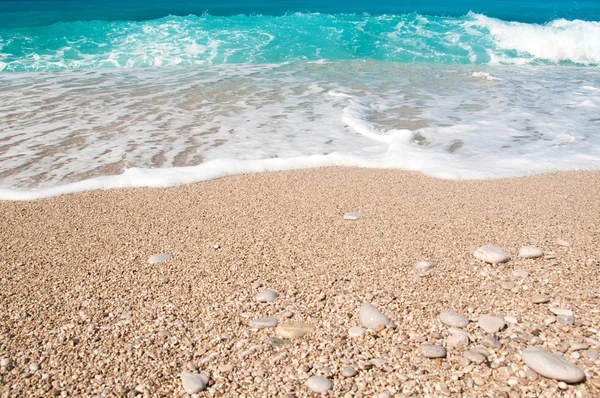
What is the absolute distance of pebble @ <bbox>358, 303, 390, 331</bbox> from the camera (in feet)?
6.76

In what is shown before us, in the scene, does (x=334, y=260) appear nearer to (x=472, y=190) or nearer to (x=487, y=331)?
(x=487, y=331)

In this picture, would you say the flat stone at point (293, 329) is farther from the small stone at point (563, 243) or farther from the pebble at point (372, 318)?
the small stone at point (563, 243)

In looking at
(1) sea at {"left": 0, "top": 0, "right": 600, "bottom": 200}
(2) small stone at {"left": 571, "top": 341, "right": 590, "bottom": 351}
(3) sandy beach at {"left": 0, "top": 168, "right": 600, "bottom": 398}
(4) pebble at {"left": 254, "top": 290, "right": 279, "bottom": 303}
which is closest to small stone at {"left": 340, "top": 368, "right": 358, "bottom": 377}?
(3) sandy beach at {"left": 0, "top": 168, "right": 600, "bottom": 398}

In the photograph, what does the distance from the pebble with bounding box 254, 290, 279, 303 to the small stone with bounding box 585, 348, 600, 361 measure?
1.27 metres

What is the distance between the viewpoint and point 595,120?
21.7 ft

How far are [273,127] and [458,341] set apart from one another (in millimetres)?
4455

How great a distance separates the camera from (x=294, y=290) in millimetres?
2389

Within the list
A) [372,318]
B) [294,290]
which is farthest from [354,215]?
[372,318]

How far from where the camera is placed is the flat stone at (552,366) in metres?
1.69

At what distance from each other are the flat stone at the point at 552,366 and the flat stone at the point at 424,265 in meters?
0.77

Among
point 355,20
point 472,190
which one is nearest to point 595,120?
point 472,190

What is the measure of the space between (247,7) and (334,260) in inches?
834

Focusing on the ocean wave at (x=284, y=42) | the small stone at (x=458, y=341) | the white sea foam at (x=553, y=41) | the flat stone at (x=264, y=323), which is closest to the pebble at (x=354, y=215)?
the flat stone at (x=264, y=323)

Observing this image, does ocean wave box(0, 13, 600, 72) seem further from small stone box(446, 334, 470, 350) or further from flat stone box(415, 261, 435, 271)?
small stone box(446, 334, 470, 350)
